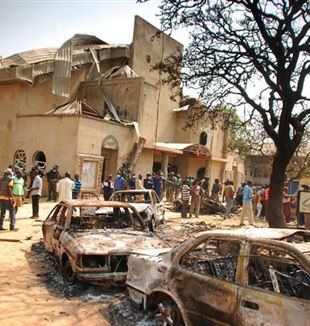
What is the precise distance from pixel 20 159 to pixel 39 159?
1490mm

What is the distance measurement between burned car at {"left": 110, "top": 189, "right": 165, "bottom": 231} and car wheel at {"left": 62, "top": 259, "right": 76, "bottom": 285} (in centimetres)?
475

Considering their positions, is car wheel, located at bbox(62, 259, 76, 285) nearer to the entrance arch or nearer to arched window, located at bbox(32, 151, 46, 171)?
arched window, located at bbox(32, 151, 46, 171)

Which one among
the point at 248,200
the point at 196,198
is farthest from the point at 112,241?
the point at 196,198

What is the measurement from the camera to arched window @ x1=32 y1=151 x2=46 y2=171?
22339 millimetres

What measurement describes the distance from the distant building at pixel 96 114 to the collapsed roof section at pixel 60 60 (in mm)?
63

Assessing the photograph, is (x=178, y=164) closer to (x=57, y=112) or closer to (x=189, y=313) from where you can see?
(x=57, y=112)

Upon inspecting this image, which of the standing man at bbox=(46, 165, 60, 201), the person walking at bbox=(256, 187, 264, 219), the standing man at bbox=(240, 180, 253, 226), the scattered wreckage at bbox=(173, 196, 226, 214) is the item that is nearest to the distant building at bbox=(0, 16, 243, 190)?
the standing man at bbox=(46, 165, 60, 201)

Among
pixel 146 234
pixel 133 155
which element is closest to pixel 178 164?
pixel 133 155

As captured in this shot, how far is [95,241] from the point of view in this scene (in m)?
6.79

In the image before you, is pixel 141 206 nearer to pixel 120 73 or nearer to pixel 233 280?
pixel 233 280

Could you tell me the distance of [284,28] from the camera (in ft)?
42.0

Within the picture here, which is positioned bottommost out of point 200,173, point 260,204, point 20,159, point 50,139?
point 260,204

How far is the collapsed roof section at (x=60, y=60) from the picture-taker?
79.5 ft

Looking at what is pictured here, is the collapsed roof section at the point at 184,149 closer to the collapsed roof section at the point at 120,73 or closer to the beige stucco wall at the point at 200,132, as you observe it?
the beige stucco wall at the point at 200,132
